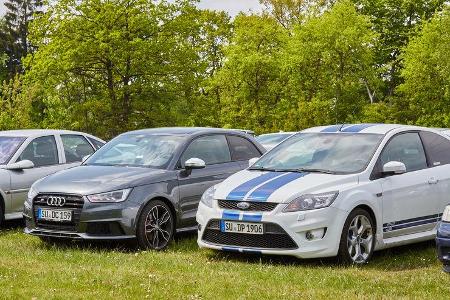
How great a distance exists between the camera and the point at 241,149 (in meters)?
11.7

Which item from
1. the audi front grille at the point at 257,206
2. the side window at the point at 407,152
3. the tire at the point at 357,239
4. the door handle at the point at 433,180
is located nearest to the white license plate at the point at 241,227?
the audi front grille at the point at 257,206

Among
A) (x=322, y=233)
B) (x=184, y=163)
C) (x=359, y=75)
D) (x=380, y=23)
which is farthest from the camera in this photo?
(x=380, y=23)

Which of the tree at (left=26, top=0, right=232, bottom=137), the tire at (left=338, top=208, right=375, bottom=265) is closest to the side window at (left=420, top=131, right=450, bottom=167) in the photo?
the tire at (left=338, top=208, right=375, bottom=265)

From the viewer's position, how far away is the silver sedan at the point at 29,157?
11922 millimetres

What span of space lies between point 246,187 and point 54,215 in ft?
8.54

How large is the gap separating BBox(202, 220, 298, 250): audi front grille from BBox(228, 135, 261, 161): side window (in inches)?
108

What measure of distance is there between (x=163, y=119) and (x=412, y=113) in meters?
14.5

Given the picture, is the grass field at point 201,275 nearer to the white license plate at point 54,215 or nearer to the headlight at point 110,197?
the white license plate at point 54,215

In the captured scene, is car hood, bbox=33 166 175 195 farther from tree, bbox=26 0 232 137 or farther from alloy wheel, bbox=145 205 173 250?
tree, bbox=26 0 232 137

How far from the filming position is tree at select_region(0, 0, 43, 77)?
6644 cm

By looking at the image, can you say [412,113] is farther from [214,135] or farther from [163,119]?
[214,135]

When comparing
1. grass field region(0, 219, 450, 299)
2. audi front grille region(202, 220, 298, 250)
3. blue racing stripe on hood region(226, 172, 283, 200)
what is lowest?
grass field region(0, 219, 450, 299)

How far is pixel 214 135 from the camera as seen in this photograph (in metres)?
11.4

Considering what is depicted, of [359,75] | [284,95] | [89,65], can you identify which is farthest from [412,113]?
[89,65]
